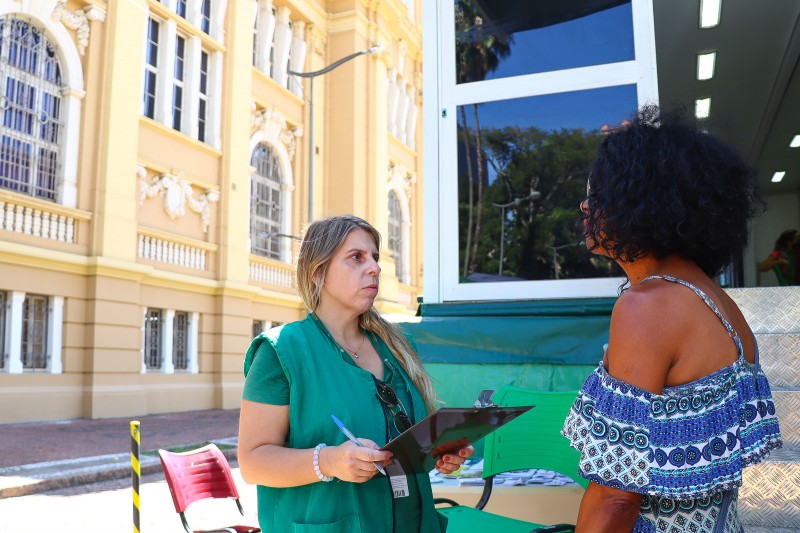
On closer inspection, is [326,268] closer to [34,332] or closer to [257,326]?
[34,332]

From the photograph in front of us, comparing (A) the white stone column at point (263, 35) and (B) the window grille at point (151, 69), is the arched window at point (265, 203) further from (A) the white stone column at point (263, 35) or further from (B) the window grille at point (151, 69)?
(B) the window grille at point (151, 69)

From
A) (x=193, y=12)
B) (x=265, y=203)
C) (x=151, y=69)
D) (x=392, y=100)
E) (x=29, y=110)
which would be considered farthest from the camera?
(x=392, y=100)

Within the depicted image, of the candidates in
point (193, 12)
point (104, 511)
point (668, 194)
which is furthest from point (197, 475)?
point (193, 12)

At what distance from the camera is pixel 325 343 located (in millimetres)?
2064

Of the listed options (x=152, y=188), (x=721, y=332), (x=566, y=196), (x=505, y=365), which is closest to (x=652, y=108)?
(x=721, y=332)

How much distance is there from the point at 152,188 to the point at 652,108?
16024mm

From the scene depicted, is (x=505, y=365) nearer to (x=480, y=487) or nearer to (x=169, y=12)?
(x=480, y=487)

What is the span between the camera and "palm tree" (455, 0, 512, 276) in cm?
514

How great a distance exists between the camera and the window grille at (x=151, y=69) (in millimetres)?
16719

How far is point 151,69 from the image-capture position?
16812mm

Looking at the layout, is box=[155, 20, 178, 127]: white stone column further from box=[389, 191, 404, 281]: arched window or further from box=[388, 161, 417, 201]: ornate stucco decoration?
box=[389, 191, 404, 281]: arched window

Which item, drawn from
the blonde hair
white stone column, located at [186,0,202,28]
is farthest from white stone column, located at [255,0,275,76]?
the blonde hair

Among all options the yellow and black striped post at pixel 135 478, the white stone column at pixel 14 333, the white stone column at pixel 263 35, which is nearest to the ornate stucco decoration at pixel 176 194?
the white stone column at pixel 14 333

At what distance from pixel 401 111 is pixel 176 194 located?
14486 millimetres
